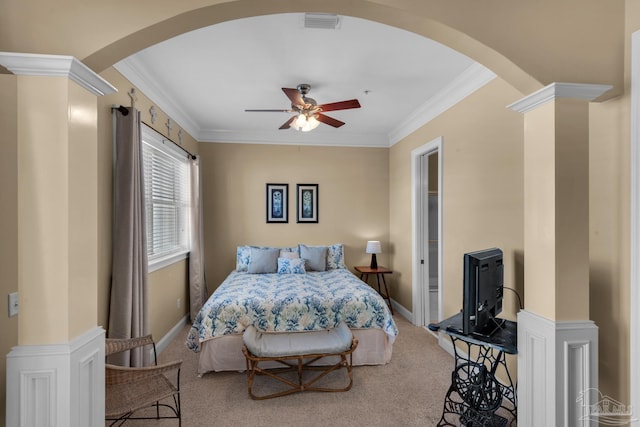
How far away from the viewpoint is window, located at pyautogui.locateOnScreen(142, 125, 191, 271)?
3252 mm

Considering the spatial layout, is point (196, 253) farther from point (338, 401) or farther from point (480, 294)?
point (480, 294)

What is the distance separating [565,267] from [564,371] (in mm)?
512

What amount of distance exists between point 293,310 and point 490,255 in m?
1.73

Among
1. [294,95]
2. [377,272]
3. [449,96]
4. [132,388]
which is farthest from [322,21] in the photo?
[377,272]

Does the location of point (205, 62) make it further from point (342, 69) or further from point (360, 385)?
point (360, 385)

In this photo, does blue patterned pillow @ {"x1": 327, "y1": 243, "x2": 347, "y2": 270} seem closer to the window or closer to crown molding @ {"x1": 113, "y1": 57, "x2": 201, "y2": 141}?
the window

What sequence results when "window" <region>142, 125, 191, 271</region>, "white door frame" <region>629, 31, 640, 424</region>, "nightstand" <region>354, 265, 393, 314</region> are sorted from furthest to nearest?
1. "nightstand" <region>354, 265, 393, 314</region>
2. "window" <region>142, 125, 191, 271</region>
3. "white door frame" <region>629, 31, 640, 424</region>

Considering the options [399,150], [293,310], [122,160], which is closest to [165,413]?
[293,310]

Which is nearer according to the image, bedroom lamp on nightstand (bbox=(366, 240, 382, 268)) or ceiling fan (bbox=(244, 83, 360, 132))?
ceiling fan (bbox=(244, 83, 360, 132))

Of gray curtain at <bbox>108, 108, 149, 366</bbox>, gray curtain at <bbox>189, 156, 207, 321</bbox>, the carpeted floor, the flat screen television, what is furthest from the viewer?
gray curtain at <bbox>189, 156, 207, 321</bbox>

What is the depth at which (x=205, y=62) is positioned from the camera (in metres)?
2.70

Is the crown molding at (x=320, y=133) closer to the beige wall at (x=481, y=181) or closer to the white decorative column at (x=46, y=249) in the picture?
the beige wall at (x=481, y=181)

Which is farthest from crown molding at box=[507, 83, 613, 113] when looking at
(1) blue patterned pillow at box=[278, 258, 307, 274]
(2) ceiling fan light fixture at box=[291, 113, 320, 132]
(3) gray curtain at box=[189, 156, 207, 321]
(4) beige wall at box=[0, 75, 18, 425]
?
(3) gray curtain at box=[189, 156, 207, 321]

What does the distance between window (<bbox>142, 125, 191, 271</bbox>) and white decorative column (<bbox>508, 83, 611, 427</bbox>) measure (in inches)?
123
